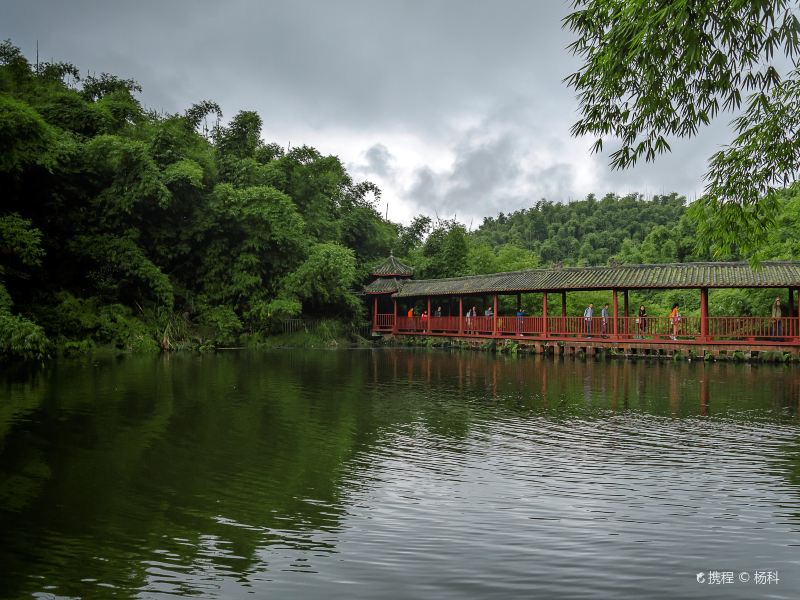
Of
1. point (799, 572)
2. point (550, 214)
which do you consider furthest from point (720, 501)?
A: point (550, 214)

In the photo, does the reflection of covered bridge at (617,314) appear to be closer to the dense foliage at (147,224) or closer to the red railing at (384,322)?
the red railing at (384,322)

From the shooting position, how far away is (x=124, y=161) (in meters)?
26.8

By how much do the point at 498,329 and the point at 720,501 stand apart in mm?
23486

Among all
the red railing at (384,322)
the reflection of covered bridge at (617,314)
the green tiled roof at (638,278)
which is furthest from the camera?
the red railing at (384,322)

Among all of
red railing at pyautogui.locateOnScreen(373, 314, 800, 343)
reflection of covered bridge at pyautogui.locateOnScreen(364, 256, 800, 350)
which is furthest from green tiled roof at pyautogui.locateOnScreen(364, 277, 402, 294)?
red railing at pyautogui.locateOnScreen(373, 314, 800, 343)

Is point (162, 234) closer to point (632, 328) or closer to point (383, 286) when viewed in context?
point (383, 286)

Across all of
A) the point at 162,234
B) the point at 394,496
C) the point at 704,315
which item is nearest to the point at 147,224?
the point at 162,234

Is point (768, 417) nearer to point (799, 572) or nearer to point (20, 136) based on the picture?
point (799, 572)

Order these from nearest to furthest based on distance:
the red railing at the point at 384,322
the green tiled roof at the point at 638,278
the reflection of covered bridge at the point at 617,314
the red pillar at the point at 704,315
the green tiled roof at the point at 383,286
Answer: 1. the green tiled roof at the point at 638,278
2. the reflection of covered bridge at the point at 617,314
3. the red pillar at the point at 704,315
4. the green tiled roof at the point at 383,286
5. the red railing at the point at 384,322

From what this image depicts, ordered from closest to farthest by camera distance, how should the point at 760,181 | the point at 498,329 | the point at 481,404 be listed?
the point at 760,181
the point at 481,404
the point at 498,329

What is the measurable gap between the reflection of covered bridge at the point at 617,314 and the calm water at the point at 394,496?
10479 millimetres

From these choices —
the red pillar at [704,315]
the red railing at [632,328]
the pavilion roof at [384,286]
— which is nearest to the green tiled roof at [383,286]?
the pavilion roof at [384,286]

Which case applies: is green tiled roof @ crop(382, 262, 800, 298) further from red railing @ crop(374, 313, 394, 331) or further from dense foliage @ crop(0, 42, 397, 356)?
dense foliage @ crop(0, 42, 397, 356)

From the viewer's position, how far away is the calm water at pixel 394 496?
4691 millimetres
